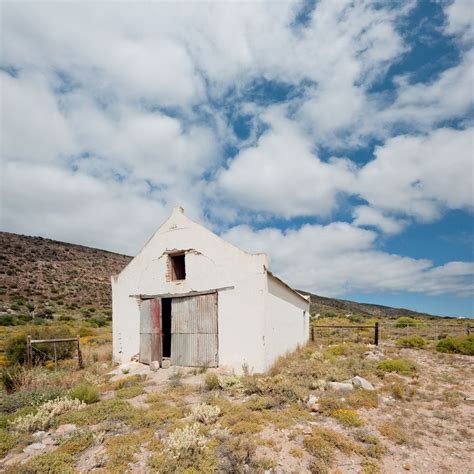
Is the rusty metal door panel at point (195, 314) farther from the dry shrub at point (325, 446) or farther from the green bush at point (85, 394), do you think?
the dry shrub at point (325, 446)

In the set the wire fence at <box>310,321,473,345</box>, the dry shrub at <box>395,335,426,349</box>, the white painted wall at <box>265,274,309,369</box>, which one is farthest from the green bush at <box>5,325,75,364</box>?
the dry shrub at <box>395,335,426,349</box>

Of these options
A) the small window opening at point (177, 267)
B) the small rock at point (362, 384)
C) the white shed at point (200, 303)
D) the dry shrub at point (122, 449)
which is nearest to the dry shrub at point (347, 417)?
the small rock at point (362, 384)

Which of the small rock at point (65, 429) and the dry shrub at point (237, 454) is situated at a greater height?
the dry shrub at point (237, 454)

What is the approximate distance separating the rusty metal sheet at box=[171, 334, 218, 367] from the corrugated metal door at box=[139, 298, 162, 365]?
2.93 ft

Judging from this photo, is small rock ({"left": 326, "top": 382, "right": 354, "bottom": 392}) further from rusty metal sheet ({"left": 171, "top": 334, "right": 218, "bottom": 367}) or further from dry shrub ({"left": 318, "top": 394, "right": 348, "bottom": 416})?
rusty metal sheet ({"left": 171, "top": 334, "right": 218, "bottom": 367})

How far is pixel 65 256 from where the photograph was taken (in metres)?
51.9

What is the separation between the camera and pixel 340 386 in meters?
9.92

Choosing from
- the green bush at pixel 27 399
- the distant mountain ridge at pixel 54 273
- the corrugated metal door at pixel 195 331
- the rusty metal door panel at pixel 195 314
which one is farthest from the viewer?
the distant mountain ridge at pixel 54 273

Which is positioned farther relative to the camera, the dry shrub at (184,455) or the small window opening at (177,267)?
the small window opening at (177,267)

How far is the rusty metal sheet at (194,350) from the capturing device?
12680 mm

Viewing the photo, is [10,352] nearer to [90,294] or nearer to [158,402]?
[158,402]

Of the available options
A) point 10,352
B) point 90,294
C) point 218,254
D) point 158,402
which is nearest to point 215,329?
point 218,254

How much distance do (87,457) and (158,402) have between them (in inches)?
122

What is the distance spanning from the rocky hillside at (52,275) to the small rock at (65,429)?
1142 inches
